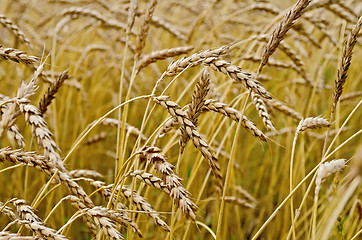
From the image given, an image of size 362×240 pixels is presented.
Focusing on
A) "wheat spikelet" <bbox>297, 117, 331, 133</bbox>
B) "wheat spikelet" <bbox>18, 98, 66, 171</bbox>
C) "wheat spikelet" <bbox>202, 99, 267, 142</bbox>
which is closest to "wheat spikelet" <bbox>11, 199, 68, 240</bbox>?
"wheat spikelet" <bbox>18, 98, 66, 171</bbox>

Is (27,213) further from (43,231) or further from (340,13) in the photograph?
(340,13)

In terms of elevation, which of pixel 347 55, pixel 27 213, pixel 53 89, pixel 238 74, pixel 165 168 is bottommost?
pixel 27 213

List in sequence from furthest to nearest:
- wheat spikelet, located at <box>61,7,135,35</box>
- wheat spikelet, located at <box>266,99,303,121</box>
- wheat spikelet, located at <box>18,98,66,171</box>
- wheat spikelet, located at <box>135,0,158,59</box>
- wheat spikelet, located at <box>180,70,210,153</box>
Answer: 1. wheat spikelet, located at <box>61,7,135,35</box>
2. wheat spikelet, located at <box>266,99,303,121</box>
3. wheat spikelet, located at <box>135,0,158,59</box>
4. wheat spikelet, located at <box>180,70,210,153</box>
5. wheat spikelet, located at <box>18,98,66,171</box>

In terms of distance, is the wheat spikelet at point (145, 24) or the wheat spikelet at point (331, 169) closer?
the wheat spikelet at point (331, 169)

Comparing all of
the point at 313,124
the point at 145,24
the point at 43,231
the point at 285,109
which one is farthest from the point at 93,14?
the point at 43,231

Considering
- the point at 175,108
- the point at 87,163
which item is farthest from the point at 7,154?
the point at 87,163

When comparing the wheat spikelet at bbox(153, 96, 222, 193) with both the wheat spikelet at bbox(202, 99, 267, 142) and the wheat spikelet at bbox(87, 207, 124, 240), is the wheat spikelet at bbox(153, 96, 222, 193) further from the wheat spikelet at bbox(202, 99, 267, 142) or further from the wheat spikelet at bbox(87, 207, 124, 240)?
the wheat spikelet at bbox(87, 207, 124, 240)

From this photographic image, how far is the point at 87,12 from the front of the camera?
2.43m

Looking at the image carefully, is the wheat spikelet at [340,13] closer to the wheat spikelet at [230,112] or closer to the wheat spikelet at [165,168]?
the wheat spikelet at [230,112]

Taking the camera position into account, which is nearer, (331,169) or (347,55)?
(331,169)

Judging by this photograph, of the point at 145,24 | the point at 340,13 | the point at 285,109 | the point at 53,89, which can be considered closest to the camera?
the point at 53,89

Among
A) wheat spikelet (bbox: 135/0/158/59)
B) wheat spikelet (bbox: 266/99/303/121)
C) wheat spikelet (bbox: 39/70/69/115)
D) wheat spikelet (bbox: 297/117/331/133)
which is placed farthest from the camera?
wheat spikelet (bbox: 266/99/303/121)

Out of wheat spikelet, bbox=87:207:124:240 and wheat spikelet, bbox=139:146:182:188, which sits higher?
wheat spikelet, bbox=139:146:182:188

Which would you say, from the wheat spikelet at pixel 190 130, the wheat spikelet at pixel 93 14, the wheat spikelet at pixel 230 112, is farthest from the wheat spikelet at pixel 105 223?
the wheat spikelet at pixel 93 14
